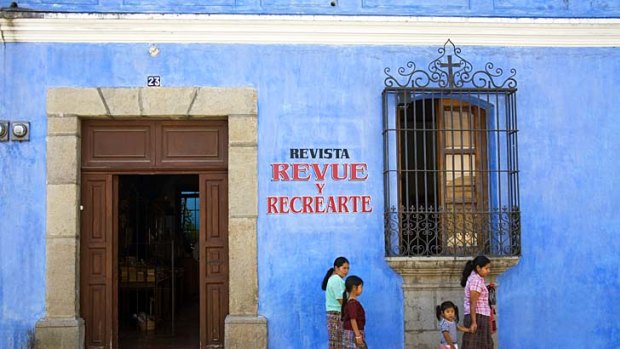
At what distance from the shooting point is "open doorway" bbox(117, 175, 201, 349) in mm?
11016

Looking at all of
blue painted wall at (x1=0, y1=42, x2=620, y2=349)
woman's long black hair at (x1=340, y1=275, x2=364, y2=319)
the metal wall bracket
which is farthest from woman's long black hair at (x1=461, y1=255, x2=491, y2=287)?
the metal wall bracket

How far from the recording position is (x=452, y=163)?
8.60m

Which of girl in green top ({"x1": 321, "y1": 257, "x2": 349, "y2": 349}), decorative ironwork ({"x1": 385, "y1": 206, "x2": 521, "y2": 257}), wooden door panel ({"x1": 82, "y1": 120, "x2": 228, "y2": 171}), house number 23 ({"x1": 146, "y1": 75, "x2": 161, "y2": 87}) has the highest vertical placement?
house number 23 ({"x1": 146, "y1": 75, "x2": 161, "y2": 87})

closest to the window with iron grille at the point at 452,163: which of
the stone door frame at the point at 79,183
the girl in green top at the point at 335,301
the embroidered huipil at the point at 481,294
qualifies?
the embroidered huipil at the point at 481,294

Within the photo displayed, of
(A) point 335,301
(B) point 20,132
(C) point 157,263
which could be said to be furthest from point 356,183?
(C) point 157,263

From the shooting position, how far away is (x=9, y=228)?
26.8 ft

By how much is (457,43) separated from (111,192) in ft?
14.8

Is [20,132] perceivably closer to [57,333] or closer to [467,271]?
[57,333]

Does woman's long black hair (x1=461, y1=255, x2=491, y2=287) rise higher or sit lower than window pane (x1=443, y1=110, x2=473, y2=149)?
lower

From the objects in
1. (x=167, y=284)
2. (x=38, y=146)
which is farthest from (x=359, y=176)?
(x=167, y=284)

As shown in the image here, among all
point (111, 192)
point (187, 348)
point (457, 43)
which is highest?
point (457, 43)

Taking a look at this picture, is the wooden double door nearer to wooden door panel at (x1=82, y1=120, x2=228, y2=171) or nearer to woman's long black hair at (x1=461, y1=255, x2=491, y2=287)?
wooden door panel at (x1=82, y1=120, x2=228, y2=171)

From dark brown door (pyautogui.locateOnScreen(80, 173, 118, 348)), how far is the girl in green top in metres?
2.72

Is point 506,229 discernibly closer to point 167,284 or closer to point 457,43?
point 457,43
